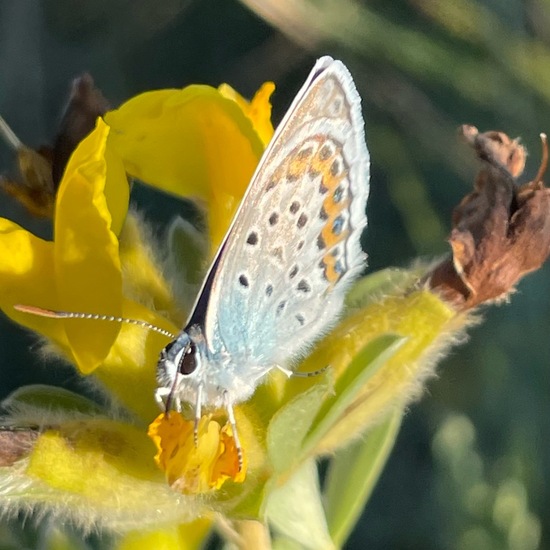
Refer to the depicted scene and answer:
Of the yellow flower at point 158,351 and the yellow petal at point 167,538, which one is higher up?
the yellow flower at point 158,351

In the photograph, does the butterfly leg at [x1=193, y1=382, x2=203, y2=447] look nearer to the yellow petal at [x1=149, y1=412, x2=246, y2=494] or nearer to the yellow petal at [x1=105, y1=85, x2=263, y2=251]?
the yellow petal at [x1=149, y1=412, x2=246, y2=494]

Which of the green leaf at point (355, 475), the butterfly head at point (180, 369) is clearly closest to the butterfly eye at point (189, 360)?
the butterfly head at point (180, 369)

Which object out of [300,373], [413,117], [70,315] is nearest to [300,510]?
[300,373]

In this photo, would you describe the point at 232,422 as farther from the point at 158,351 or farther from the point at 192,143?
the point at 192,143

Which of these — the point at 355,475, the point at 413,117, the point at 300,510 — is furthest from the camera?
the point at 413,117

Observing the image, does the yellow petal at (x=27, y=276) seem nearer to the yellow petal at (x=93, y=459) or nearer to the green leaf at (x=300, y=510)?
the yellow petal at (x=93, y=459)

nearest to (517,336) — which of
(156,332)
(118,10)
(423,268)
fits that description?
(423,268)
